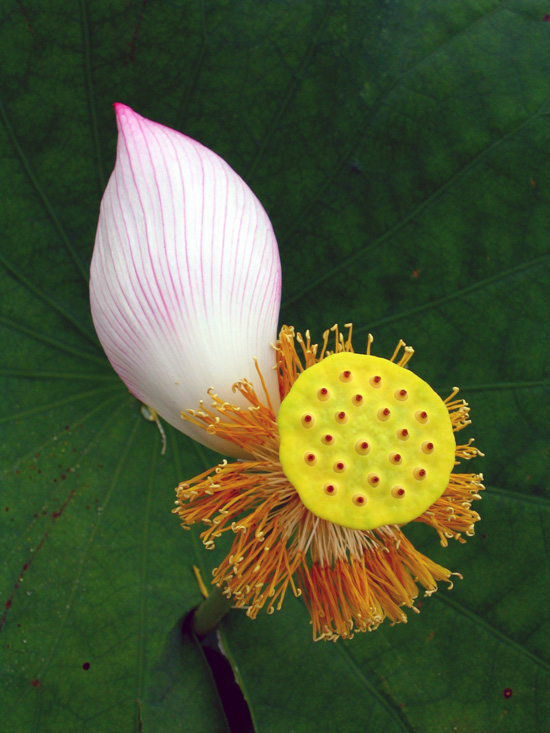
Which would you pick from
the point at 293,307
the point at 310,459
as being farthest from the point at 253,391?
the point at 293,307

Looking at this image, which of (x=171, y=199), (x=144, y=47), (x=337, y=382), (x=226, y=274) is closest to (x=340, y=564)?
(x=337, y=382)

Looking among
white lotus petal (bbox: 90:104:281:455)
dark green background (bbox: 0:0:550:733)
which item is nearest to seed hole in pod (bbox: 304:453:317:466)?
white lotus petal (bbox: 90:104:281:455)

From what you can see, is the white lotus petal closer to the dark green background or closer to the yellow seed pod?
the yellow seed pod

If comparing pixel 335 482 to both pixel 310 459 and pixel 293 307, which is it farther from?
pixel 293 307

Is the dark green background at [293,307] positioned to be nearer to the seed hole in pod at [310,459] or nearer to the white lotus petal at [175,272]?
the white lotus petal at [175,272]

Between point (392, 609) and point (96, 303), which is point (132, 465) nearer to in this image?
point (96, 303)

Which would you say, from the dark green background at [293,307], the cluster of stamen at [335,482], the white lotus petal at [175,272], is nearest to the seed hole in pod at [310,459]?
the cluster of stamen at [335,482]

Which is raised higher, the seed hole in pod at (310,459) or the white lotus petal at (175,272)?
the white lotus petal at (175,272)
